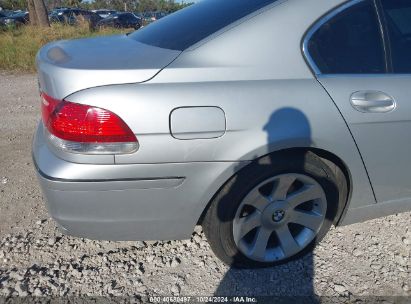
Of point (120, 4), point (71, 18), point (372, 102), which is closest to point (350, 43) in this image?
point (372, 102)

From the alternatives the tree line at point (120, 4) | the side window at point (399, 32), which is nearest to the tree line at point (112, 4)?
the tree line at point (120, 4)

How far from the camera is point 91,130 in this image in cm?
172

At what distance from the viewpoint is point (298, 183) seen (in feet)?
6.97

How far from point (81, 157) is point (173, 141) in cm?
46

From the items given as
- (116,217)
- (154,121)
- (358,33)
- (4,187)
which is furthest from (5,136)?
(358,33)

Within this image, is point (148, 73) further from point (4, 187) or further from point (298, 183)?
point (4, 187)

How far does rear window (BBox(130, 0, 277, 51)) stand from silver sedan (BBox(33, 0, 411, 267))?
2 cm

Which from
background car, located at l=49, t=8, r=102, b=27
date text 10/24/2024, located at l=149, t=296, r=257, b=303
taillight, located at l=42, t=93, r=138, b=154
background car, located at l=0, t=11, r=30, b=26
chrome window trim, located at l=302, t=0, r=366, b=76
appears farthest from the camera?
background car, located at l=49, t=8, r=102, b=27

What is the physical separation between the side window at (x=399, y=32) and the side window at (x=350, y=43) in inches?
3.8

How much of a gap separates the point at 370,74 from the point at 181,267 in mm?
1631

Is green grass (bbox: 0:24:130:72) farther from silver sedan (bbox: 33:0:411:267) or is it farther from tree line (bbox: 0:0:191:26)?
tree line (bbox: 0:0:191:26)

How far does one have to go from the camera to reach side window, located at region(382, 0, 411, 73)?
2111 millimetres

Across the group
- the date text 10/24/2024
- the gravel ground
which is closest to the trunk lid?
the gravel ground

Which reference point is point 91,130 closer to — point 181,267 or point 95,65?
point 95,65
